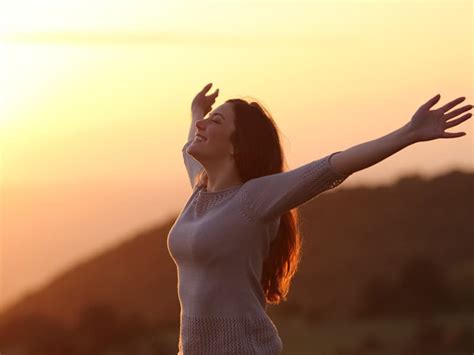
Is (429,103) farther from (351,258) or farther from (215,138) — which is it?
Answer: (351,258)

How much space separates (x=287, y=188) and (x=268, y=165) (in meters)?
0.28

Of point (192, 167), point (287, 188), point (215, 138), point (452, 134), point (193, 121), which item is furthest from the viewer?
point (193, 121)

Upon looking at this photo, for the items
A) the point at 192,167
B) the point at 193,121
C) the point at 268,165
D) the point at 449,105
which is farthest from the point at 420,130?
the point at 193,121

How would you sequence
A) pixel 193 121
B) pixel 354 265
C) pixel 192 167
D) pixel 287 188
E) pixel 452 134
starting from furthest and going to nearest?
pixel 354 265
pixel 193 121
pixel 192 167
pixel 287 188
pixel 452 134

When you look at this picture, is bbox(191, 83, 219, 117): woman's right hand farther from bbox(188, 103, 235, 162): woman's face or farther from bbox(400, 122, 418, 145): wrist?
bbox(400, 122, 418, 145): wrist

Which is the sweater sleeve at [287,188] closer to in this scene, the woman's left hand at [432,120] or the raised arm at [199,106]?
the woman's left hand at [432,120]

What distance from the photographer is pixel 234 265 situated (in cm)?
569

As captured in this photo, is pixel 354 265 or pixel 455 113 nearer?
pixel 455 113

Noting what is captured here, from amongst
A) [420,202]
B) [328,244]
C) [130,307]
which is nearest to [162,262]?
[130,307]

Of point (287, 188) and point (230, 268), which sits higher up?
point (287, 188)

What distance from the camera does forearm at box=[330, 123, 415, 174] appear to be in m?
5.21

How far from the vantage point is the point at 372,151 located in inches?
208

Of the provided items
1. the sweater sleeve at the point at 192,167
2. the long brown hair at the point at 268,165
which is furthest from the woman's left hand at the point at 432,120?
the sweater sleeve at the point at 192,167

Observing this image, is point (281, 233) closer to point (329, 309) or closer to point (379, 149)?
point (379, 149)
